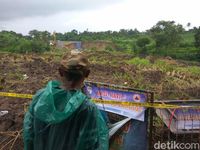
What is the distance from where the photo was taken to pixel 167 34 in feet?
185

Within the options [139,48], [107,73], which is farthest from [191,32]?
[107,73]

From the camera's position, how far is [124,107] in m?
5.68

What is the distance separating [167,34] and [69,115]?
179 feet

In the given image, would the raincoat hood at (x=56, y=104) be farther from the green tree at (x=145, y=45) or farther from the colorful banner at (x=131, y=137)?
the green tree at (x=145, y=45)

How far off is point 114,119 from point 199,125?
113 centimetres

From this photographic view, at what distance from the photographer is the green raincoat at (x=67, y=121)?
8.99 feet

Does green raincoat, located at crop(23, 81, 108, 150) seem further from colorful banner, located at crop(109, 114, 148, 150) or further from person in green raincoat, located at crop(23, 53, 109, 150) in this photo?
colorful banner, located at crop(109, 114, 148, 150)

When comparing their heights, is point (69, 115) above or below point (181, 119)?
above

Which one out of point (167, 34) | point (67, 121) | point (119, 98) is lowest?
point (167, 34)

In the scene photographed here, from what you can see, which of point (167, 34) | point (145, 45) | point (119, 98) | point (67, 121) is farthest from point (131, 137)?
point (145, 45)

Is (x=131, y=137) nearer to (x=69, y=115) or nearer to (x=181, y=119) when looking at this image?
(x=181, y=119)

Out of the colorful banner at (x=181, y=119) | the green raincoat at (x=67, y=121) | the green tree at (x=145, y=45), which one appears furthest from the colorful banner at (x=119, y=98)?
the green tree at (x=145, y=45)

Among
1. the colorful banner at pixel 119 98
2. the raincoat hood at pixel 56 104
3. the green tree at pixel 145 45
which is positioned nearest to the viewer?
the raincoat hood at pixel 56 104
